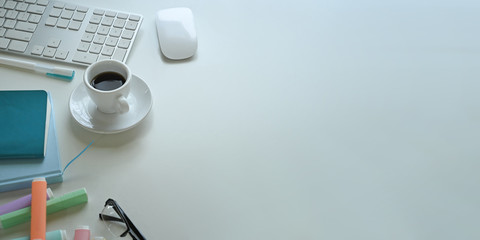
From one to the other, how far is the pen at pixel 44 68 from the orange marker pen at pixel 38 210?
0.76 feet

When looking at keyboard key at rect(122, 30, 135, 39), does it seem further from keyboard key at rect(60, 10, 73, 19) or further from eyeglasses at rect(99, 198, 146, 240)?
eyeglasses at rect(99, 198, 146, 240)

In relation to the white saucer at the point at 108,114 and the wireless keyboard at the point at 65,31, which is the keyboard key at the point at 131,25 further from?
the white saucer at the point at 108,114

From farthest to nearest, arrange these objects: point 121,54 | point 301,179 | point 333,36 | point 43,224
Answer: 1. point 333,36
2. point 121,54
3. point 301,179
4. point 43,224

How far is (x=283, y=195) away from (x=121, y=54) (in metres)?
0.40

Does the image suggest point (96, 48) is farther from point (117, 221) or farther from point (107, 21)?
point (117, 221)

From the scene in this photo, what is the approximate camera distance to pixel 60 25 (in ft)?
2.78

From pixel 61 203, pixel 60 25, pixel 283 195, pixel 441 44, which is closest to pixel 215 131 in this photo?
pixel 283 195

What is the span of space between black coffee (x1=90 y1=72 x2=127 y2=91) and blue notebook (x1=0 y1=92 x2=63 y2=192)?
0.13m

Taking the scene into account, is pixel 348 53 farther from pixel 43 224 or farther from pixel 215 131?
pixel 43 224

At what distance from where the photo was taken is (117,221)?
648mm

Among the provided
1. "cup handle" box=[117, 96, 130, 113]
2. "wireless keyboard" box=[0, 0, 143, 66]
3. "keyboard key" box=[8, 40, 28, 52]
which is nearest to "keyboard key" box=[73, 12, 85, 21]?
"wireless keyboard" box=[0, 0, 143, 66]

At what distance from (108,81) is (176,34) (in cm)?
18

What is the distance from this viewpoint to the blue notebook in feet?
2.14

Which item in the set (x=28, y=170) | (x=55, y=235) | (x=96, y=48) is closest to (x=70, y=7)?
(x=96, y=48)
